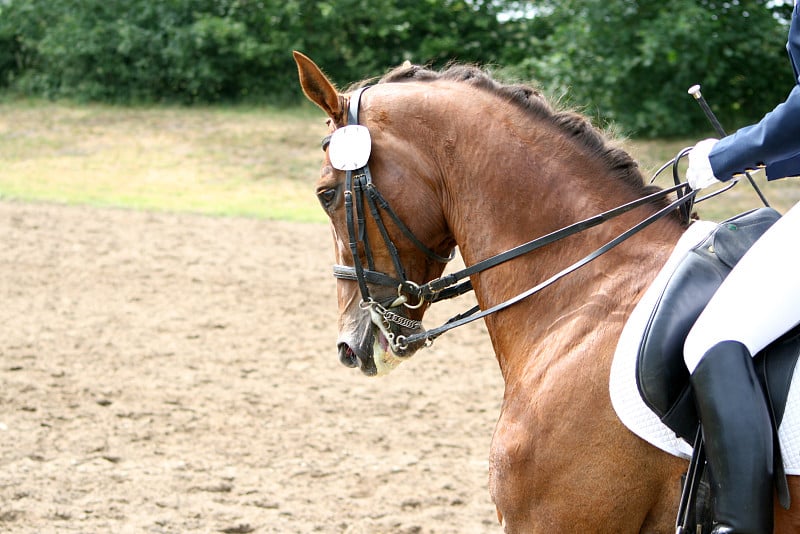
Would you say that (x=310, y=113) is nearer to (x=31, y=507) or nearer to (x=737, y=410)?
(x=31, y=507)

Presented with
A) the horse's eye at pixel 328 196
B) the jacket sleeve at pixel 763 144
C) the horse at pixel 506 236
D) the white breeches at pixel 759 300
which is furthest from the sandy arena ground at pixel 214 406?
the jacket sleeve at pixel 763 144

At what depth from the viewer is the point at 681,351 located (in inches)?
89.9

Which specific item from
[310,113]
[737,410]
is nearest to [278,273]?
[737,410]

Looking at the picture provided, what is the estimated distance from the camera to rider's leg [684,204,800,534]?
214 centimetres

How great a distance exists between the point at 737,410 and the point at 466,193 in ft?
3.49

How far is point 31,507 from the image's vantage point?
4344 mm

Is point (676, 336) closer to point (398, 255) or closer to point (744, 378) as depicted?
point (744, 378)

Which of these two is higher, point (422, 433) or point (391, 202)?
point (391, 202)

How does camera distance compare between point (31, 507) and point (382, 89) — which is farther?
point (31, 507)

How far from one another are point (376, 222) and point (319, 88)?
0.48m

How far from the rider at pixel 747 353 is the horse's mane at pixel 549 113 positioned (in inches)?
21.3

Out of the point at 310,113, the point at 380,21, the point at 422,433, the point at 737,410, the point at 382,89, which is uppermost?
the point at 382,89

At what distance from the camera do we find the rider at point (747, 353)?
7.01ft

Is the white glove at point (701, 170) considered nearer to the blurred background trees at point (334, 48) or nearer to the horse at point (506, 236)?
the horse at point (506, 236)
